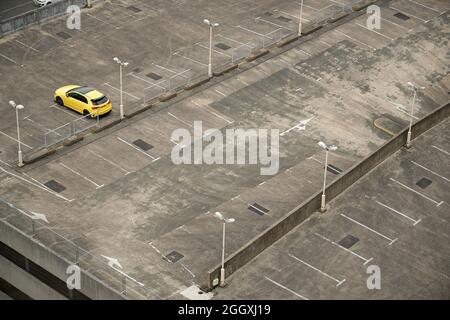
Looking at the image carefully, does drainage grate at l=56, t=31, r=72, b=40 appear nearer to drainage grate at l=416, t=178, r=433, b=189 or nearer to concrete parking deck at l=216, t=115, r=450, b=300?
concrete parking deck at l=216, t=115, r=450, b=300

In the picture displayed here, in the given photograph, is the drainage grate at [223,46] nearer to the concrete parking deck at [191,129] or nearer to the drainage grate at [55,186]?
the concrete parking deck at [191,129]

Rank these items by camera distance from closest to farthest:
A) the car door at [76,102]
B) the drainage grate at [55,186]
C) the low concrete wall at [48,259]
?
the low concrete wall at [48,259] < the drainage grate at [55,186] < the car door at [76,102]

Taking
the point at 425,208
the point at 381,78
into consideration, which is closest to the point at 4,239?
the point at 425,208

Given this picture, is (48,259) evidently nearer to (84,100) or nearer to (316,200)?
(316,200)

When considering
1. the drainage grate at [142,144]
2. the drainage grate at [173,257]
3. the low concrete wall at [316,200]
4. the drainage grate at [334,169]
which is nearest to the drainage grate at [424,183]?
the low concrete wall at [316,200]

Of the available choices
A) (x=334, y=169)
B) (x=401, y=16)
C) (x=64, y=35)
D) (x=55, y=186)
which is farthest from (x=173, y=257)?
(x=401, y=16)

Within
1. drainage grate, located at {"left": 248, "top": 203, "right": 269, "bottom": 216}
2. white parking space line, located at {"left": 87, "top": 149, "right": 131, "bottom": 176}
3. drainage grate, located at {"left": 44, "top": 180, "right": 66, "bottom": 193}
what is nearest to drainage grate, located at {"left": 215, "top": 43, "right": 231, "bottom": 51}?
white parking space line, located at {"left": 87, "top": 149, "right": 131, "bottom": 176}
